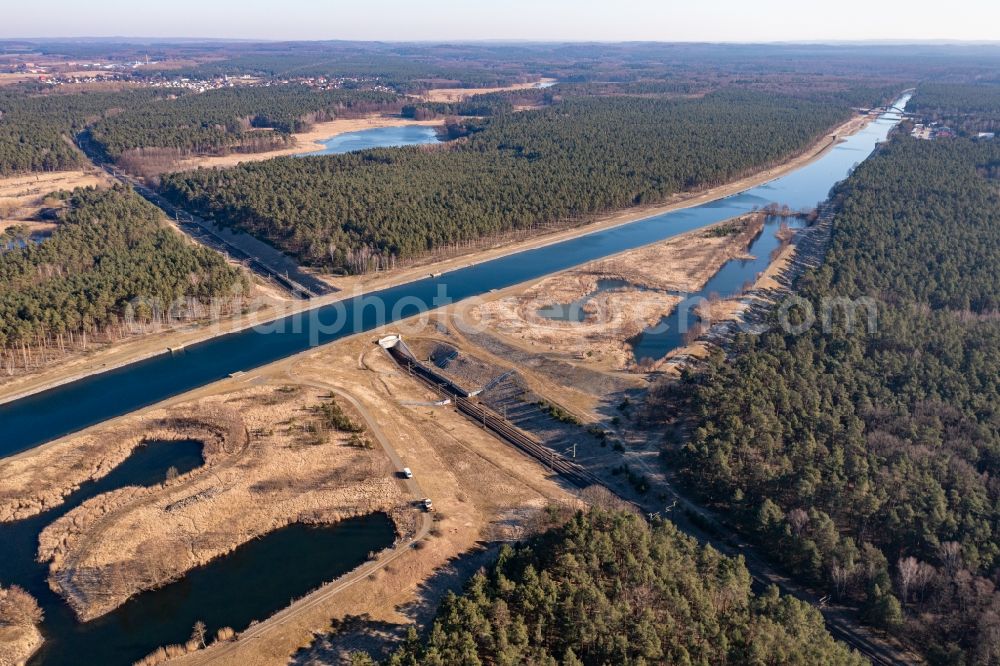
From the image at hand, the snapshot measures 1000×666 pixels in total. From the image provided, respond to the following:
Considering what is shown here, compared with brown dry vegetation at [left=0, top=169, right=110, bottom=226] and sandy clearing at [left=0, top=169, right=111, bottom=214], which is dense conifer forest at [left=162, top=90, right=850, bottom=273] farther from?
sandy clearing at [left=0, top=169, right=111, bottom=214]

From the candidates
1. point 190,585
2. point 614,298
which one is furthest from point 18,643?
point 614,298

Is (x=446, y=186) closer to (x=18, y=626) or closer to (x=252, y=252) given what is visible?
(x=252, y=252)

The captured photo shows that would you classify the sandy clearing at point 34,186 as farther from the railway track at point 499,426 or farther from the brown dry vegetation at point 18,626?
the brown dry vegetation at point 18,626

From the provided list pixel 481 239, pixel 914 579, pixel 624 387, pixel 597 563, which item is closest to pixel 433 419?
pixel 624 387

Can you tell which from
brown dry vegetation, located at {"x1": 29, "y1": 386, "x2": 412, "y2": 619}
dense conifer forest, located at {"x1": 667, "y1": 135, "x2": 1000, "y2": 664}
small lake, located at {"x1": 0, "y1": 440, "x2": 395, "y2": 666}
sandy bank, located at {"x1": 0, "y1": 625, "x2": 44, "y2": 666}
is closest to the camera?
sandy bank, located at {"x1": 0, "y1": 625, "x2": 44, "y2": 666}

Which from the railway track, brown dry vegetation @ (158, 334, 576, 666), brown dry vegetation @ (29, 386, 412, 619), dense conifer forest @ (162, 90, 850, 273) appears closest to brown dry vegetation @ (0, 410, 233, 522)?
brown dry vegetation @ (29, 386, 412, 619)

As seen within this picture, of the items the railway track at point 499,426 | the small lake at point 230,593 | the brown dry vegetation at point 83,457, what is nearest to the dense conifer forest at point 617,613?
the small lake at point 230,593

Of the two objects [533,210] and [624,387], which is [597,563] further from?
[533,210]
